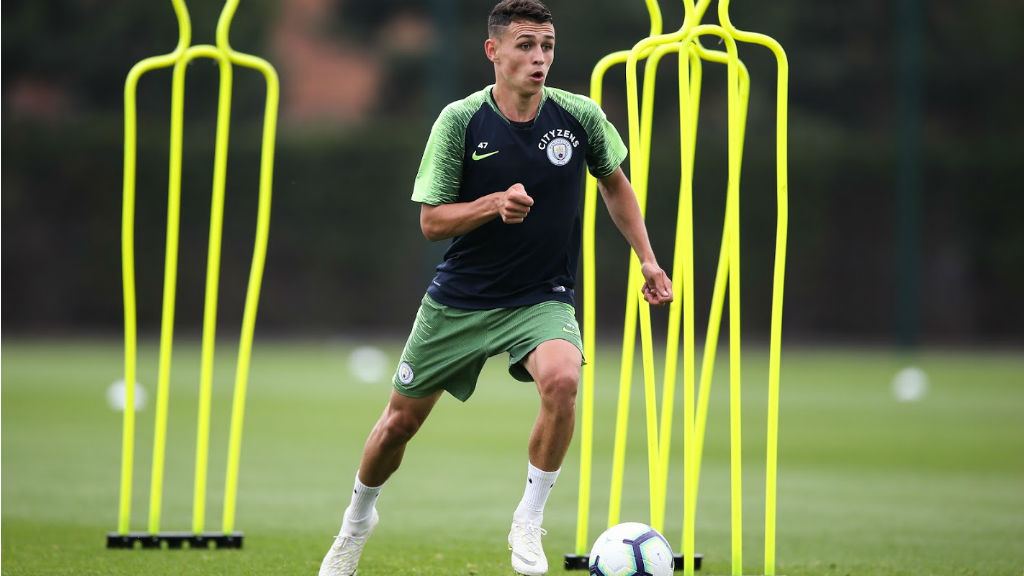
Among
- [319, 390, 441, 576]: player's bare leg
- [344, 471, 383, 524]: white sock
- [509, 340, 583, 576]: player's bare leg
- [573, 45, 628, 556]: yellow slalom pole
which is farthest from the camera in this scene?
[573, 45, 628, 556]: yellow slalom pole

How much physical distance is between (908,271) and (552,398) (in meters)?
17.3

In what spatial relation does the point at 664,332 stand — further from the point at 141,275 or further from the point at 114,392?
the point at 114,392

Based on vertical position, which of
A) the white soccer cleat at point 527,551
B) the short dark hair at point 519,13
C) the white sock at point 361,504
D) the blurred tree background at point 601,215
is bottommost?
the white soccer cleat at point 527,551

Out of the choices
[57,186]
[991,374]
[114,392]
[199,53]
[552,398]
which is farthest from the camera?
[57,186]

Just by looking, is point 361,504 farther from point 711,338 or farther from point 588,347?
point 711,338

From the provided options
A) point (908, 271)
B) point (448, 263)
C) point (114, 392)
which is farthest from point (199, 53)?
point (908, 271)

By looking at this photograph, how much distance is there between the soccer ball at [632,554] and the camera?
15.8 ft

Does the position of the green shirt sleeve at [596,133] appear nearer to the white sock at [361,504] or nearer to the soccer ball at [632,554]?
the soccer ball at [632,554]

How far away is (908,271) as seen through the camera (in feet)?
68.9

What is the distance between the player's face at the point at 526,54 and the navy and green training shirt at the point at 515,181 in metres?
0.16

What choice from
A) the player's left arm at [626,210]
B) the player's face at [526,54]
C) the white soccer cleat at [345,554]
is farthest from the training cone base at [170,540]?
the player's face at [526,54]

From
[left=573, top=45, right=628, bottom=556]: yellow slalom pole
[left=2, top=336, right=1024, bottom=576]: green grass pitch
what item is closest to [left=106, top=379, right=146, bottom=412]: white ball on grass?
[left=2, top=336, right=1024, bottom=576]: green grass pitch

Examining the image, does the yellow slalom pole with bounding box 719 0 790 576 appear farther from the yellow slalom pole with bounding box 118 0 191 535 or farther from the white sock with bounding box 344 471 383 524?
the yellow slalom pole with bounding box 118 0 191 535

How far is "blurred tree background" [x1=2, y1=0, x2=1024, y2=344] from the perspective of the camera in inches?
879
